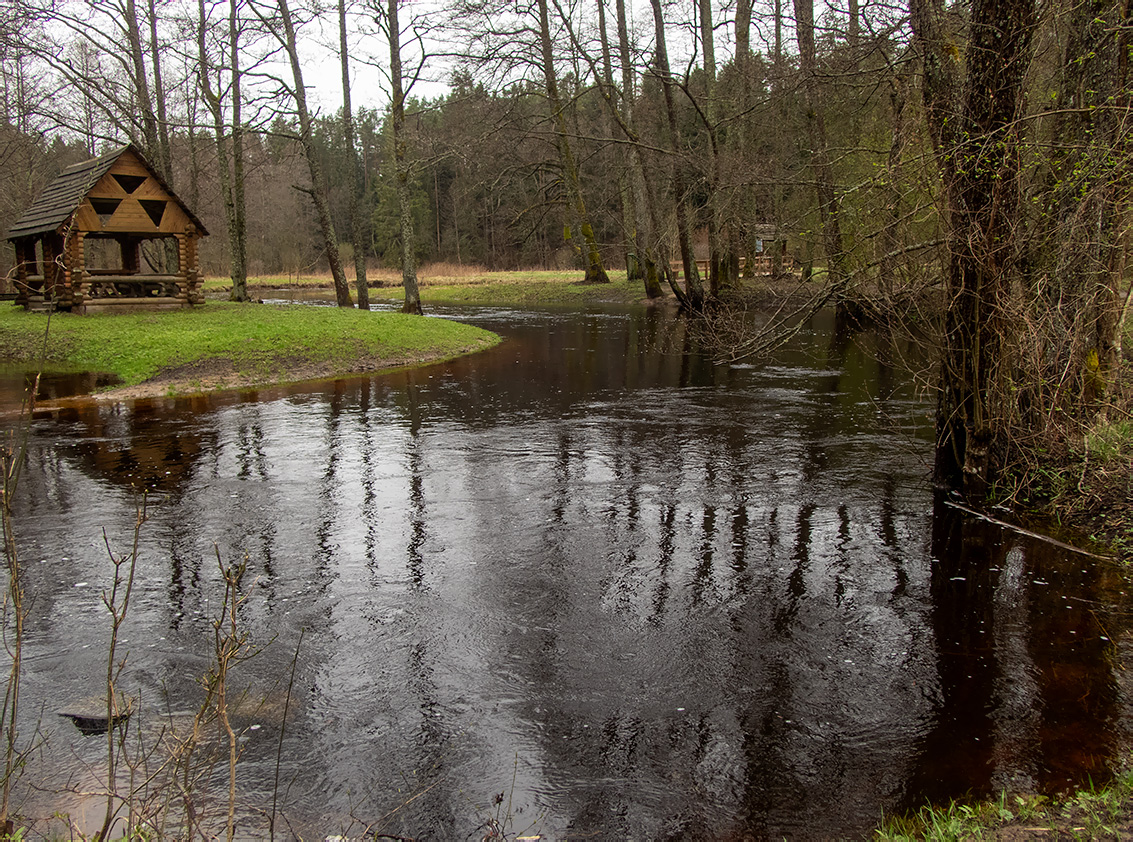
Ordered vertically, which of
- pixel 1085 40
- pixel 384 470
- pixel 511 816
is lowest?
pixel 511 816

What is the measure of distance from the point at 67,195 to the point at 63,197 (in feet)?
0.86

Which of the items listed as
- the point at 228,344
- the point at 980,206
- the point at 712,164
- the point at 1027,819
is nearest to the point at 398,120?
the point at 712,164

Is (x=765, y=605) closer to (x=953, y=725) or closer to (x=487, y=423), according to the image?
(x=953, y=725)

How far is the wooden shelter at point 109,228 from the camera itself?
21531 millimetres

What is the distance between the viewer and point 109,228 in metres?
22.4

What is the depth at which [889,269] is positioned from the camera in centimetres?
828

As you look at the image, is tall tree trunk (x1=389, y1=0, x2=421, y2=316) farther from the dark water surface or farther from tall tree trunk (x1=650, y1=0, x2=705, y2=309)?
the dark water surface

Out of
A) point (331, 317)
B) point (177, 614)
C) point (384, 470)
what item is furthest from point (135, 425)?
point (331, 317)

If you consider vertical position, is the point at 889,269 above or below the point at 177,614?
above

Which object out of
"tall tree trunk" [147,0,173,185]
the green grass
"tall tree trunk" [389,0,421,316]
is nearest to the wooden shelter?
"tall tree trunk" [147,0,173,185]

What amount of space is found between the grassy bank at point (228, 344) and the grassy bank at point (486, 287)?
54.9 feet

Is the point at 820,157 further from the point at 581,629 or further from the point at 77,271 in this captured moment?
the point at 77,271

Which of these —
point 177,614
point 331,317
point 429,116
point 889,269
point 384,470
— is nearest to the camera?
point 177,614

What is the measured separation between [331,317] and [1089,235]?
18665 millimetres
